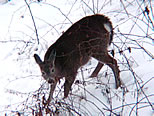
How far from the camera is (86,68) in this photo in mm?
3744

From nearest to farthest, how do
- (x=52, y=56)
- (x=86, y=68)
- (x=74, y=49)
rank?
(x=86, y=68) < (x=52, y=56) < (x=74, y=49)

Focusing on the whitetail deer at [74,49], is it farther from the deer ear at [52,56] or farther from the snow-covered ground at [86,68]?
the snow-covered ground at [86,68]

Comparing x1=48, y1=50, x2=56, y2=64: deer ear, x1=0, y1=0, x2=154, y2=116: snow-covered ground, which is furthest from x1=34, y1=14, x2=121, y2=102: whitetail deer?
x1=0, y1=0, x2=154, y2=116: snow-covered ground

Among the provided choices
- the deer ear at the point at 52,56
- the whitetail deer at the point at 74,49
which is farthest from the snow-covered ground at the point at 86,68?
the deer ear at the point at 52,56

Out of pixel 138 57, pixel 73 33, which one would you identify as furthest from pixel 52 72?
pixel 138 57

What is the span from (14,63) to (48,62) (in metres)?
2.11

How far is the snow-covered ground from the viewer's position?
2.86m

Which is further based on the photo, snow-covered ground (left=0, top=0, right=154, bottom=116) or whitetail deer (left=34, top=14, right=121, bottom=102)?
whitetail deer (left=34, top=14, right=121, bottom=102)

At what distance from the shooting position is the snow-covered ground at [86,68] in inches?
113

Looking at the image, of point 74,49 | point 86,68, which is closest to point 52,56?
point 74,49

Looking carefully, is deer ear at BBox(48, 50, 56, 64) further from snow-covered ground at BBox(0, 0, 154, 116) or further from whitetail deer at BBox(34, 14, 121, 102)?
snow-covered ground at BBox(0, 0, 154, 116)

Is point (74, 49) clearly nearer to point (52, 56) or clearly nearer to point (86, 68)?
point (52, 56)

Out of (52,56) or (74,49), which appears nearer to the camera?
(52,56)

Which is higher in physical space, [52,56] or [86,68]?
[52,56]
